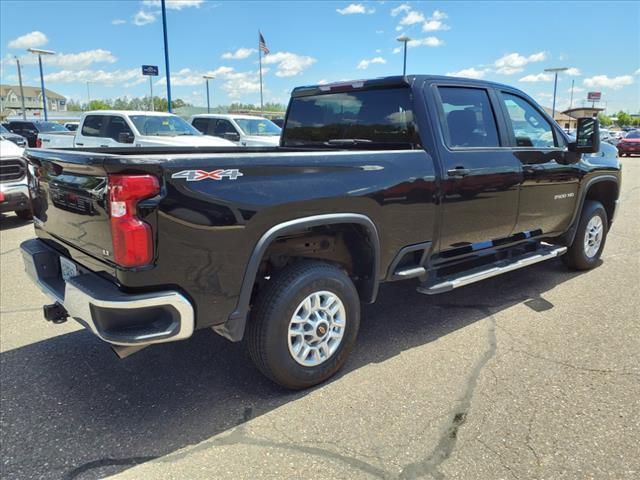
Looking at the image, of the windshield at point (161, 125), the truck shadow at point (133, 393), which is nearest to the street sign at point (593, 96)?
the windshield at point (161, 125)

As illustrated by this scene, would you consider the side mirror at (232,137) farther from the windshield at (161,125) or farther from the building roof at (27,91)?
the building roof at (27,91)

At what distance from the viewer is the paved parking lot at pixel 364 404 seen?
8.21ft

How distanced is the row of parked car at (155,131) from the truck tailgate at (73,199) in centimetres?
676

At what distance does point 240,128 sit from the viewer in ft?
47.6

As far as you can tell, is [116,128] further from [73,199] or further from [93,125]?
[73,199]

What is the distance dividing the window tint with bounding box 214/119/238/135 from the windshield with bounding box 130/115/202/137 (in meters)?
2.01

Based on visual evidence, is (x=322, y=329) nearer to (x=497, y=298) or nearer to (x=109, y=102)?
(x=497, y=298)

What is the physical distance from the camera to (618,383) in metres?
3.25

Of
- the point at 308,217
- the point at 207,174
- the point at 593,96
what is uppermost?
the point at 593,96

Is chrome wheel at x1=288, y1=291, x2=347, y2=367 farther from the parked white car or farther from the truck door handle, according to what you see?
the parked white car

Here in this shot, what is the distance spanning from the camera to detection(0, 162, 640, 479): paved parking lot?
2.50 meters

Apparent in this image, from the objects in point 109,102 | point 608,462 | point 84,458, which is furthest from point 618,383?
point 109,102

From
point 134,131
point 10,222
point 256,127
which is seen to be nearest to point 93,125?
point 134,131

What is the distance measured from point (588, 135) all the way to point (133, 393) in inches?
176
